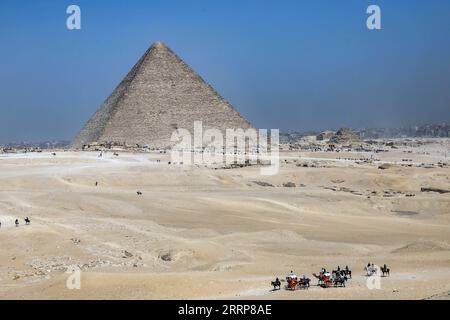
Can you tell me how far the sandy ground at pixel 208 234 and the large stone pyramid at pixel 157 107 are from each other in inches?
987

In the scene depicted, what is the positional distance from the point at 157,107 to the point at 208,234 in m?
42.3

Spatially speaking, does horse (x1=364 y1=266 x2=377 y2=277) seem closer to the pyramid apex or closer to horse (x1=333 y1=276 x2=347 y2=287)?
horse (x1=333 y1=276 x2=347 y2=287)

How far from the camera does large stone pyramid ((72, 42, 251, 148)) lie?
191 ft

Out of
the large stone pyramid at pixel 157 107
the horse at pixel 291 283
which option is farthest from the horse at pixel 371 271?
the large stone pyramid at pixel 157 107

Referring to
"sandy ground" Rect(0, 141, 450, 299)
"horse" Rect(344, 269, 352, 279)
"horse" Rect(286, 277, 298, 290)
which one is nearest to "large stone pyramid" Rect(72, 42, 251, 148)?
"sandy ground" Rect(0, 141, 450, 299)

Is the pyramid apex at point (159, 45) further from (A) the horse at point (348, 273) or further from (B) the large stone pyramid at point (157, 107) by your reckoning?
(A) the horse at point (348, 273)

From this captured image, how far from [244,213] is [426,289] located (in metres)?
11.7

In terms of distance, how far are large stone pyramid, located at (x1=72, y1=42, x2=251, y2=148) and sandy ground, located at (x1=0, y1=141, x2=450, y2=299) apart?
25066mm

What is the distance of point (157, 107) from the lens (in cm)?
5953

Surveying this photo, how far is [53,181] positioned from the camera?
27641mm
